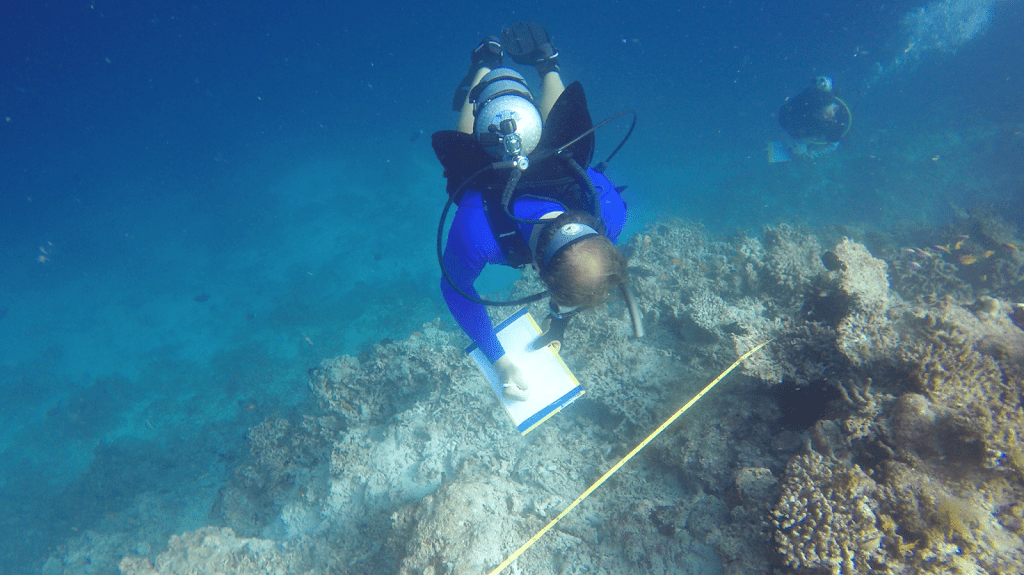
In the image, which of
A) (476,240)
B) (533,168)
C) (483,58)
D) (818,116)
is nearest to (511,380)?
(476,240)

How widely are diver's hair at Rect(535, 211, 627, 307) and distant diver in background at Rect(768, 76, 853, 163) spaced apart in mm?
13049

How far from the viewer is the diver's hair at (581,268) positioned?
6.82ft

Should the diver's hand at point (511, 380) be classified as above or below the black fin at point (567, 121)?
below

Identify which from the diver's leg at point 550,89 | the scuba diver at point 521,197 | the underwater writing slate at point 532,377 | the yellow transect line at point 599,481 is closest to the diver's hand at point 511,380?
the underwater writing slate at point 532,377

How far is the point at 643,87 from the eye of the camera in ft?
108

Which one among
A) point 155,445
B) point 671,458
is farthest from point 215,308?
point 671,458

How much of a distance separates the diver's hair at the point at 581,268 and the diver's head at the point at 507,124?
2.43ft

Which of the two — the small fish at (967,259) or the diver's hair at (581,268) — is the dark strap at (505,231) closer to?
the diver's hair at (581,268)

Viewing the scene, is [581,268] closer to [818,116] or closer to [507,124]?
[507,124]

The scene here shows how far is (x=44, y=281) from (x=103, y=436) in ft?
67.5

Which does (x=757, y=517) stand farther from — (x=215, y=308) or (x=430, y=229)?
(x=215, y=308)

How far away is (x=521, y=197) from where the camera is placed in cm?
285

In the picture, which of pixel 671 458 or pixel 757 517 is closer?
pixel 757 517

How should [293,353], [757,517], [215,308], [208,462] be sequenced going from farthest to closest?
1. [215,308]
2. [293,353]
3. [208,462]
4. [757,517]
